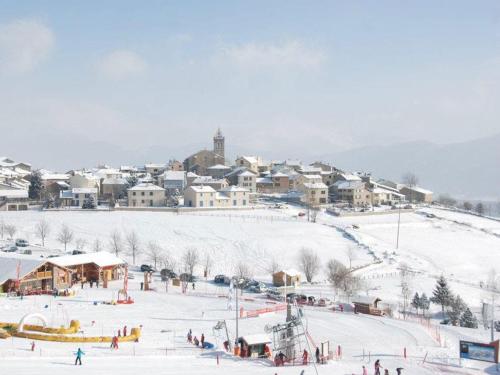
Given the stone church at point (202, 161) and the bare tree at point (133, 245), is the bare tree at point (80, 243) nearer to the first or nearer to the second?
the bare tree at point (133, 245)

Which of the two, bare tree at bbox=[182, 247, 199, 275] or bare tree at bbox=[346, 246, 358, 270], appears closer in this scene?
bare tree at bbox=[182, 247, 199, 275]

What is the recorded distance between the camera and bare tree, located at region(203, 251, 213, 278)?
49469 millimetres

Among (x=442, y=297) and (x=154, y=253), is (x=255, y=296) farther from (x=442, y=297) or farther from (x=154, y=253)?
(x=154, y=253)

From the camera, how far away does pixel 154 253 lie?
53156 millimetres

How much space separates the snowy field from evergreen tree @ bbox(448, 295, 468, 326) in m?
2.87

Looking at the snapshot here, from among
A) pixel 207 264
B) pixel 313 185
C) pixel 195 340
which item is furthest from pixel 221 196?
pixel 195 340

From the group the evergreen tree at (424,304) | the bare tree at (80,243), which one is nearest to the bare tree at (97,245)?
the bare tree at (80,243)

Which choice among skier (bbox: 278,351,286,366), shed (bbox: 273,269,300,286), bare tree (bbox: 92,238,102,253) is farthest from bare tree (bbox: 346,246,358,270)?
skier (bbox: 278,351,286,366)

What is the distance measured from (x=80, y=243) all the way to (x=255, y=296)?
2396 cm

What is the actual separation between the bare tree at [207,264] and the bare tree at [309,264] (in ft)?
27.2

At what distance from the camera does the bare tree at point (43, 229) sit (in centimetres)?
5793

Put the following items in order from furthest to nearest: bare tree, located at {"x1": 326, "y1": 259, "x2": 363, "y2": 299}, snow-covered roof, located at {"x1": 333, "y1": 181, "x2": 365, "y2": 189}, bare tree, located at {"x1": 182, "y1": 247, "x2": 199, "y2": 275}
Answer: snow-covered roof, located at {"x1": 333, "y1": 181, "x2": 365, "y2": 189}
bare tree, located at {"x1": 182, "y1": 247, "x2": 199, "y2": 275}
bare tree, located at {"x1": 326, "y1": 259, "x2": 363, "y2": 299}

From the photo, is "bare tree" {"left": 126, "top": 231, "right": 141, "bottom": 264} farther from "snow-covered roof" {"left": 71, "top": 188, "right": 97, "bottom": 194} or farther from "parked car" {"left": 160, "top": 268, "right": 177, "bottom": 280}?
"snow-covered roof" {"left": 71, "top": 188, "right": 97, "bottom": 194}

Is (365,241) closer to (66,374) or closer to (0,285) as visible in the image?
(0,285)
